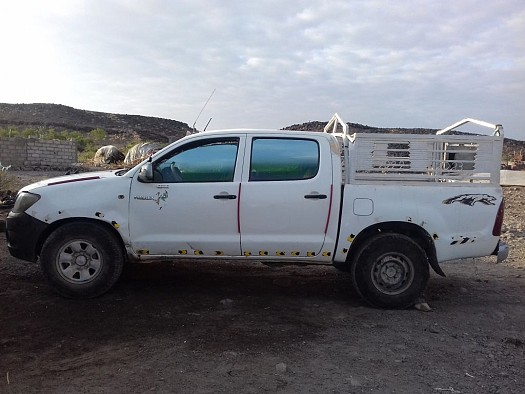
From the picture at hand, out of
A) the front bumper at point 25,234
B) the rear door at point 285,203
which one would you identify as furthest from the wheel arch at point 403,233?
the front bumper at point 25,234

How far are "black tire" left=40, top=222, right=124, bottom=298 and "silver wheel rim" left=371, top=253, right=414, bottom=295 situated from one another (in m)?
2.84

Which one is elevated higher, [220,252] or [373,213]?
[373,213]

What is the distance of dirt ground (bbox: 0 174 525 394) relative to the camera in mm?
4078

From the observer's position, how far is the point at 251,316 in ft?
18.0

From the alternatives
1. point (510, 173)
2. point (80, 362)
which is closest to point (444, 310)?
point (80, 362)

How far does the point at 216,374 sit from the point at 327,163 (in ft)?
8.85

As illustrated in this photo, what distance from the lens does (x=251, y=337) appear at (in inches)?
194

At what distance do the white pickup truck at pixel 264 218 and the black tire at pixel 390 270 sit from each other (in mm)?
11

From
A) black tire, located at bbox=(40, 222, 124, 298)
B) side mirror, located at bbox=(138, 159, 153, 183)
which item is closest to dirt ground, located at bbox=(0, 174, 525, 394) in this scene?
black tire, located at bbox=(40, 222, 124, 298)

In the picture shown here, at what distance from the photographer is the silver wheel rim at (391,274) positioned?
231 inches

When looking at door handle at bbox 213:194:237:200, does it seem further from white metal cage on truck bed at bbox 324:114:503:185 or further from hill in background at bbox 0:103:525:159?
hill in background at bbox 0:103:525:159

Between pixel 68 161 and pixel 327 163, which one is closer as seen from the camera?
pixel 327 163

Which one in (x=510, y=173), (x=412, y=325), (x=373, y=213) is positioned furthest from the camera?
(x=510, y=173)

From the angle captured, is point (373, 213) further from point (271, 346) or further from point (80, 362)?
point (80, 362)
